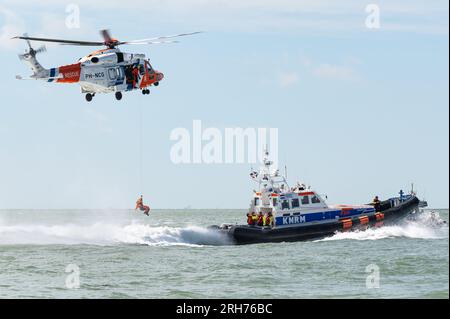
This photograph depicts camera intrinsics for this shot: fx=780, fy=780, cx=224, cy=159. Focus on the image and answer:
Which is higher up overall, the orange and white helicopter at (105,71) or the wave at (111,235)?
the orange and white helicopter at (105,71)

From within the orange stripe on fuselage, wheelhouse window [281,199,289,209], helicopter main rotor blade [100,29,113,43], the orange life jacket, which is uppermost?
helicopter main rotor blade [100,29,113,43]

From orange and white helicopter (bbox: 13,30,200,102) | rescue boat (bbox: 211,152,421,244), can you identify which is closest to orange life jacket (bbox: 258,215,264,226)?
rescue boat (bbox: 211,152,421,244)

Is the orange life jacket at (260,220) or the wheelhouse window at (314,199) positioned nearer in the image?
the orange life jacket at (260,220)

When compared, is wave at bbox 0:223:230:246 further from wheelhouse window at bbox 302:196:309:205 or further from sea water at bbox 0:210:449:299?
wheelhouse window at bbox 302:196:309:205

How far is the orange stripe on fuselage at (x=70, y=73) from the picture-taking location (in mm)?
33188

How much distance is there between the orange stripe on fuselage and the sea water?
24.9ft

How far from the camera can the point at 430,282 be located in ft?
80.7

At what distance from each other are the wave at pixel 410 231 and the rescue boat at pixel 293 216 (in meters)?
0.34

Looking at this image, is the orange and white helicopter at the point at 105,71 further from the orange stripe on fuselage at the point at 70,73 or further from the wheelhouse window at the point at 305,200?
the wheelhouse window at the point at 305,200

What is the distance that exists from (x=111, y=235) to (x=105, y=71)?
8.84 metres

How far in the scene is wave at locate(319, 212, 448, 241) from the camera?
117ft

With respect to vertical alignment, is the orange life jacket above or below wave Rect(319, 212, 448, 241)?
above

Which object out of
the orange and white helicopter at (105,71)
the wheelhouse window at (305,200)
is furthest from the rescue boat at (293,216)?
the orange and white helicopter at (105,71)
